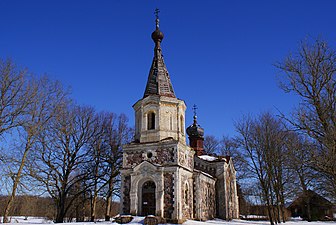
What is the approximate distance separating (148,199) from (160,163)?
266 centimetres

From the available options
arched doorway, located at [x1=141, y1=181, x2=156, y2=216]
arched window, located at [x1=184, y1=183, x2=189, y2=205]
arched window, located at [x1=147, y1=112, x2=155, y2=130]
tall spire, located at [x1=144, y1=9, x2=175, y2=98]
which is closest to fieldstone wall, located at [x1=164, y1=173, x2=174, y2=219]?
arched doorway, located at [x1=141, y1=181, x2=156, y2=216]

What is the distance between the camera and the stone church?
23.5 m

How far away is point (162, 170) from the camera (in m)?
23.7

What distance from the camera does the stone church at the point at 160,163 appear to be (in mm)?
23469

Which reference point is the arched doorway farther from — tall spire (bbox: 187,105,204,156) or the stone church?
tall spire (bbox: 187,105,204,156)

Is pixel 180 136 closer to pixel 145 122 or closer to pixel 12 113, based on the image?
pixel 145 122

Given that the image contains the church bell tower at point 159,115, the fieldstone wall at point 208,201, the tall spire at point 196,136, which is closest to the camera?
the church bell tower at point 159,115

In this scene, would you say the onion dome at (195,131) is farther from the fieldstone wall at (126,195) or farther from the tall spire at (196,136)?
the fieldstone wall at (126,195)

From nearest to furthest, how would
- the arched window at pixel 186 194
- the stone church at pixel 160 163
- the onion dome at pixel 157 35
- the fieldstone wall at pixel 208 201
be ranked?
the stone church at pixel 160 163 → the arched window at pixel 186 194 → the fieldstone wall at pixel 208 201 → the onion dome at pixel 157 35

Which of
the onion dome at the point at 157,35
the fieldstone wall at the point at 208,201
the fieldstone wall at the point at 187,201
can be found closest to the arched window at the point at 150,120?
the fieldstone wall at the point at 187,201

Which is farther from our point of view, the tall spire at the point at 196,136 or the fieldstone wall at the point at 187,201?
the tall spire at the point at 196,136

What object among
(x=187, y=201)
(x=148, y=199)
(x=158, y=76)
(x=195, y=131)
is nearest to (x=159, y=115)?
(x=158, y=76)

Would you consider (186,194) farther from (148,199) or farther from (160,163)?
(160,163)

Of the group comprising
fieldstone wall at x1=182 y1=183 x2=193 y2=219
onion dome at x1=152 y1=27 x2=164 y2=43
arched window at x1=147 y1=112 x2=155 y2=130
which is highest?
onion dome at x1=152 y1=27 x2=164 y2=43
